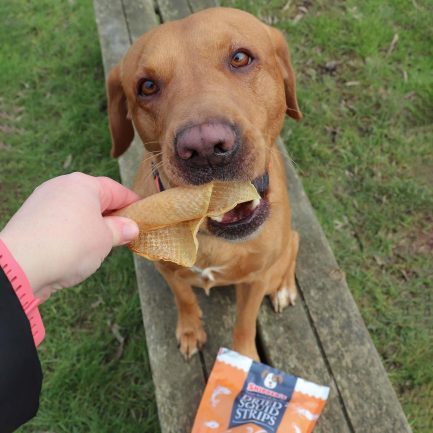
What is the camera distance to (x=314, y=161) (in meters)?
4.36

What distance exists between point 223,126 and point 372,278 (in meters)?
2.38

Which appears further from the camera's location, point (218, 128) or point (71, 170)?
point (71, 170)

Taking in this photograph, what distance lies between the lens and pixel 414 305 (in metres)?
3.63

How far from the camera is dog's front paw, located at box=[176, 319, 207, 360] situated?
2.96 meters

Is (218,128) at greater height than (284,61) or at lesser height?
greater

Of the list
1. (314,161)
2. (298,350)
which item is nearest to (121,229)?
(298,350)

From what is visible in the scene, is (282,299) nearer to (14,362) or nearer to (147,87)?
(147,87)

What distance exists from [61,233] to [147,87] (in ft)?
3.52

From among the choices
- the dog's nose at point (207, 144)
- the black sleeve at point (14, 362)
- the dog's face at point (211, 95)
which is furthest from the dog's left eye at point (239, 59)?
the black sleeve at point (14, 362)

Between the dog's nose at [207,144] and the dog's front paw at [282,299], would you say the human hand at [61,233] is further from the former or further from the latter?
the dog's front paw at [282,299]

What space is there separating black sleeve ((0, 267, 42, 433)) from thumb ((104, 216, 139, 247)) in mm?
438

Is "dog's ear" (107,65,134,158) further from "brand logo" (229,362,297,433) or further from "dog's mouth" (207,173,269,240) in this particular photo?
"brand logo" (229,362,297,433)

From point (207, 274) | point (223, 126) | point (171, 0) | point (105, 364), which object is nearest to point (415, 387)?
point (207, 274)

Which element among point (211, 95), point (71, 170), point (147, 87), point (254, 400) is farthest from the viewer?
point (71, 170)
